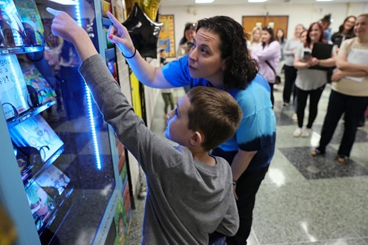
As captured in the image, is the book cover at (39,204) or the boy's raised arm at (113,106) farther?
the book cover at (39,204)

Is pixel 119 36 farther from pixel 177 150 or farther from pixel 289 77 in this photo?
pixel 289 77

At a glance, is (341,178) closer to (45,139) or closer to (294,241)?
(294,241)

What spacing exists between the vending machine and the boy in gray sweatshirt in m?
0.27

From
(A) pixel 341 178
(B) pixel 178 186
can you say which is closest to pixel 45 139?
(B) pixel 178 186

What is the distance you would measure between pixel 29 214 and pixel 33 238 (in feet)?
0.25

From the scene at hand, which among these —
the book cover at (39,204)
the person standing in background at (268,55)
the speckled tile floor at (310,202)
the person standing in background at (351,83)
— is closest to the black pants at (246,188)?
the speckled tile floor at (310,202)

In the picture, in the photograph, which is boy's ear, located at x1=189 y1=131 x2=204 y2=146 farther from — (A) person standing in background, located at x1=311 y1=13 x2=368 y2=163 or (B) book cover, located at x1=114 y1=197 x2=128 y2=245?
(A) person standing in background, located at x1=311 y1=13 x2=368 y2=163

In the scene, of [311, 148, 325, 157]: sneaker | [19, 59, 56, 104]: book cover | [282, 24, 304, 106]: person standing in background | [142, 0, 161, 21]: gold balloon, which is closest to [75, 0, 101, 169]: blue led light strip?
[19, 59, 56, 104]: book cover

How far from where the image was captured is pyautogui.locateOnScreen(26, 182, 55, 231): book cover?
1.10m

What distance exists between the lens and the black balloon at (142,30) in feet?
5.08

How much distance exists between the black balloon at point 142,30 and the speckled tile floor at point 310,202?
1488 millimetres

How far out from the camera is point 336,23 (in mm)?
10758

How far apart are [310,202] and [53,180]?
7.54 feet

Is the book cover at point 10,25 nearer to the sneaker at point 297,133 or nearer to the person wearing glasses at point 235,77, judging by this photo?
the person wearing glasses at point 235,77
